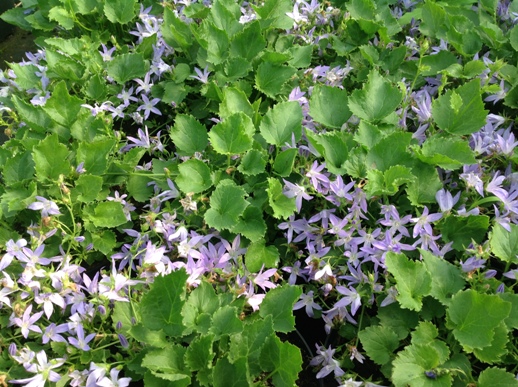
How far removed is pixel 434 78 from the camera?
2.62 m

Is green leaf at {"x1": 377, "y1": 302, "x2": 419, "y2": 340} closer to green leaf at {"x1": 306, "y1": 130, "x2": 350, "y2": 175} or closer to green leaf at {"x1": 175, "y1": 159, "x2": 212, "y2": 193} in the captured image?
green leaf at {"x1": 306, "y1": 130, "x2": 350, "y2": 175}

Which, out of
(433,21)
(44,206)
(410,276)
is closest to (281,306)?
(410,276)

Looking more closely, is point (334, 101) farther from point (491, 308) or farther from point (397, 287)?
point (491, 308)

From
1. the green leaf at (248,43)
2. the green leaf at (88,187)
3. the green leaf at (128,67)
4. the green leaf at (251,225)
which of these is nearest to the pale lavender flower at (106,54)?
the green leaf at (128,67)

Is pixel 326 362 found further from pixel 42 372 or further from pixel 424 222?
pixel 42 372

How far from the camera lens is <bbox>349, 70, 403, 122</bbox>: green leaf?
2207 mm

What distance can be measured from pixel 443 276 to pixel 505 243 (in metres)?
0.26

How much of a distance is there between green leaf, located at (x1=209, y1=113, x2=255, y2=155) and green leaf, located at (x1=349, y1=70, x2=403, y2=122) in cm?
48

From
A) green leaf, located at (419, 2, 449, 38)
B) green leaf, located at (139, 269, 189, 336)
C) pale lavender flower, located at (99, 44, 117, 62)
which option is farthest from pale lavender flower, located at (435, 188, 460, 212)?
pale lavender flower, located at (99, 44, 117, 62)

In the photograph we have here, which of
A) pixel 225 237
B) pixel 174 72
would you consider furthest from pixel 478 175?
pixel 174 72

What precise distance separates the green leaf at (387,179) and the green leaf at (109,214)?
3.22ft

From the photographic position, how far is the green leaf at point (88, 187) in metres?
2.12

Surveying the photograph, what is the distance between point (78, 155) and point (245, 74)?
2.83ft

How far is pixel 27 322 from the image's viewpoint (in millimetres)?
1843
